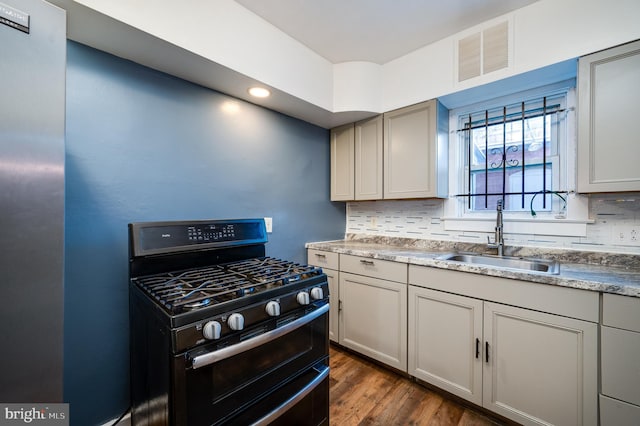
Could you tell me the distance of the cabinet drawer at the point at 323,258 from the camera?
7.28ft

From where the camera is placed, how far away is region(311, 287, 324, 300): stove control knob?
127 centimetres

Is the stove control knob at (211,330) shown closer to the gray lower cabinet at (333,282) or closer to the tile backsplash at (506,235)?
the gray lower cabinet at (333,282)

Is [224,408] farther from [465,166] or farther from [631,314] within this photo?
[465,166]

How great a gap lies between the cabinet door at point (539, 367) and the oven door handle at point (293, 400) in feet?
3.07

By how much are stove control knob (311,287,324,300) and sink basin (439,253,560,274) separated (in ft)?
3.07

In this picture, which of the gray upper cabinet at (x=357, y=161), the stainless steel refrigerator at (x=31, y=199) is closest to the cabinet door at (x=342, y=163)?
the gray upper cabinet at (x=357, y=161)

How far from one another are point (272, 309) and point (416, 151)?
5.46 feet

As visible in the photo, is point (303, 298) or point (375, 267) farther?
point (375, 267)

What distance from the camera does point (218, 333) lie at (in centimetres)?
90

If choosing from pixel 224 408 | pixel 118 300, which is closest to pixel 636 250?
pixel 224 408


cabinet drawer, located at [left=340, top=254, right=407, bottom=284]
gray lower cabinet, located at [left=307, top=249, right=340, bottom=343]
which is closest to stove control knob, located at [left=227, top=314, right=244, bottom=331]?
cabinet drawer, located at [left=340, top=254, right=407, bottom=284]

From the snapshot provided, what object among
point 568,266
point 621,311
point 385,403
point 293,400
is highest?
point 568,266

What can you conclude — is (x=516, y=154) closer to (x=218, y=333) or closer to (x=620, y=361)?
(x=620, y=361)

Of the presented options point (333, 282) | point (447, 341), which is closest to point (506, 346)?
point (447, 341)
